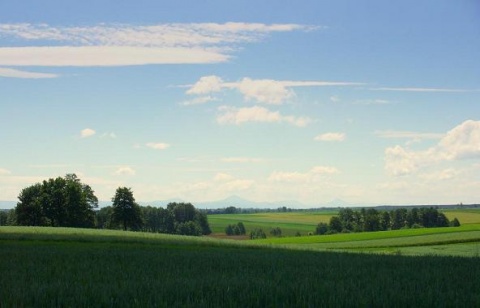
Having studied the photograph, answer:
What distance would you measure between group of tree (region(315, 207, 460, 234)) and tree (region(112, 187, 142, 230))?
4981 centimetres

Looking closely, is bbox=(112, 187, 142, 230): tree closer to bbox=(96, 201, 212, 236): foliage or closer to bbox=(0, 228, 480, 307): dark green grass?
bbox=(96, 201, 212, 236): foliage

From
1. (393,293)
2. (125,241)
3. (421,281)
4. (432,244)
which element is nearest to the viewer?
(393,293)

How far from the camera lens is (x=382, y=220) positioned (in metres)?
126

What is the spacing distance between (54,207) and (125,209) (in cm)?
1215

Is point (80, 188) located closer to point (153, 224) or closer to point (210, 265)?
point (153, 224)

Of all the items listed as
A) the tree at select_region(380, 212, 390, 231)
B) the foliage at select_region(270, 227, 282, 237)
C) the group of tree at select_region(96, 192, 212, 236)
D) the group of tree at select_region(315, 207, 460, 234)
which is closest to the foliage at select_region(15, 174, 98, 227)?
the group of tree at select_region(96, 192, 212, 236)

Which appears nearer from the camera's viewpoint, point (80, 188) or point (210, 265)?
point (210, 265)

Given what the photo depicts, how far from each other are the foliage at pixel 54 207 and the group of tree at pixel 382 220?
5752 centimetres

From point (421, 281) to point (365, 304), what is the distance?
4.80 metres

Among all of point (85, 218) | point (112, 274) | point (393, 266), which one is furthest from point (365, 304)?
point (85, 218)

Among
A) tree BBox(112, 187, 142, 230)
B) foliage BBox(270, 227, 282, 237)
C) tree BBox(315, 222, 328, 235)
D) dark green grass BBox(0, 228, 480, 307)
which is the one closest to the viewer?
dark green grass BBox(0, 228, 480, 307)

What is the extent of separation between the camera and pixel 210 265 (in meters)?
19.5

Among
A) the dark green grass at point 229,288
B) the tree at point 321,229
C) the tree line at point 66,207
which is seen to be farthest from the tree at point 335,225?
the dark green grass at point 229,288

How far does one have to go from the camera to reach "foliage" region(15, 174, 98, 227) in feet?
285
